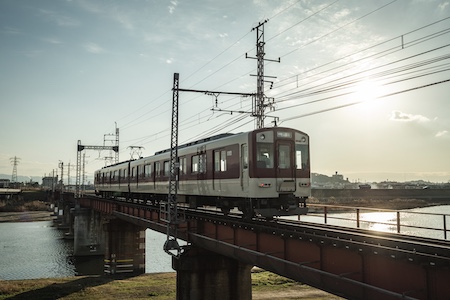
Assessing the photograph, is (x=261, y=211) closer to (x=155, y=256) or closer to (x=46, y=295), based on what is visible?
(x=46, y=295)

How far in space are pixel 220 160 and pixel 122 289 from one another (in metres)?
17.9

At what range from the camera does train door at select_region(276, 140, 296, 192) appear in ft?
55.3

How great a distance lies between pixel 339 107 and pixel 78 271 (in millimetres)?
37342

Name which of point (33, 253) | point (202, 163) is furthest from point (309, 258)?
point (33, 253)

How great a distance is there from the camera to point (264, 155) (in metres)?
16.8

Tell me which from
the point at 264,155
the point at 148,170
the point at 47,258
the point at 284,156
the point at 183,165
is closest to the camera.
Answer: the point at 264,155

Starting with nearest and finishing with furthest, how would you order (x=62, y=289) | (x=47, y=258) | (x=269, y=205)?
(x=269, y=205) < (x=62, y=289) < (x=47, y=258)

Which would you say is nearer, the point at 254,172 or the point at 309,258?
the point at 309,258

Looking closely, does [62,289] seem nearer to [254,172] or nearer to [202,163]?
[202,163]

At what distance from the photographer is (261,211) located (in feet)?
52.4

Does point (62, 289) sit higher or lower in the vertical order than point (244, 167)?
lower

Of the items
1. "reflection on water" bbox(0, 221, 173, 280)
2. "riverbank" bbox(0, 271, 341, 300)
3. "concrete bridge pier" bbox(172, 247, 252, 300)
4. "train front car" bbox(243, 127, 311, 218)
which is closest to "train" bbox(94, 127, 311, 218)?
"train front car" bbox(243, 127, 311, 218)

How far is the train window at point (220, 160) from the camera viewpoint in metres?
18.5

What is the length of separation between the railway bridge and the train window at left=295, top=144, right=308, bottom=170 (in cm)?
260
